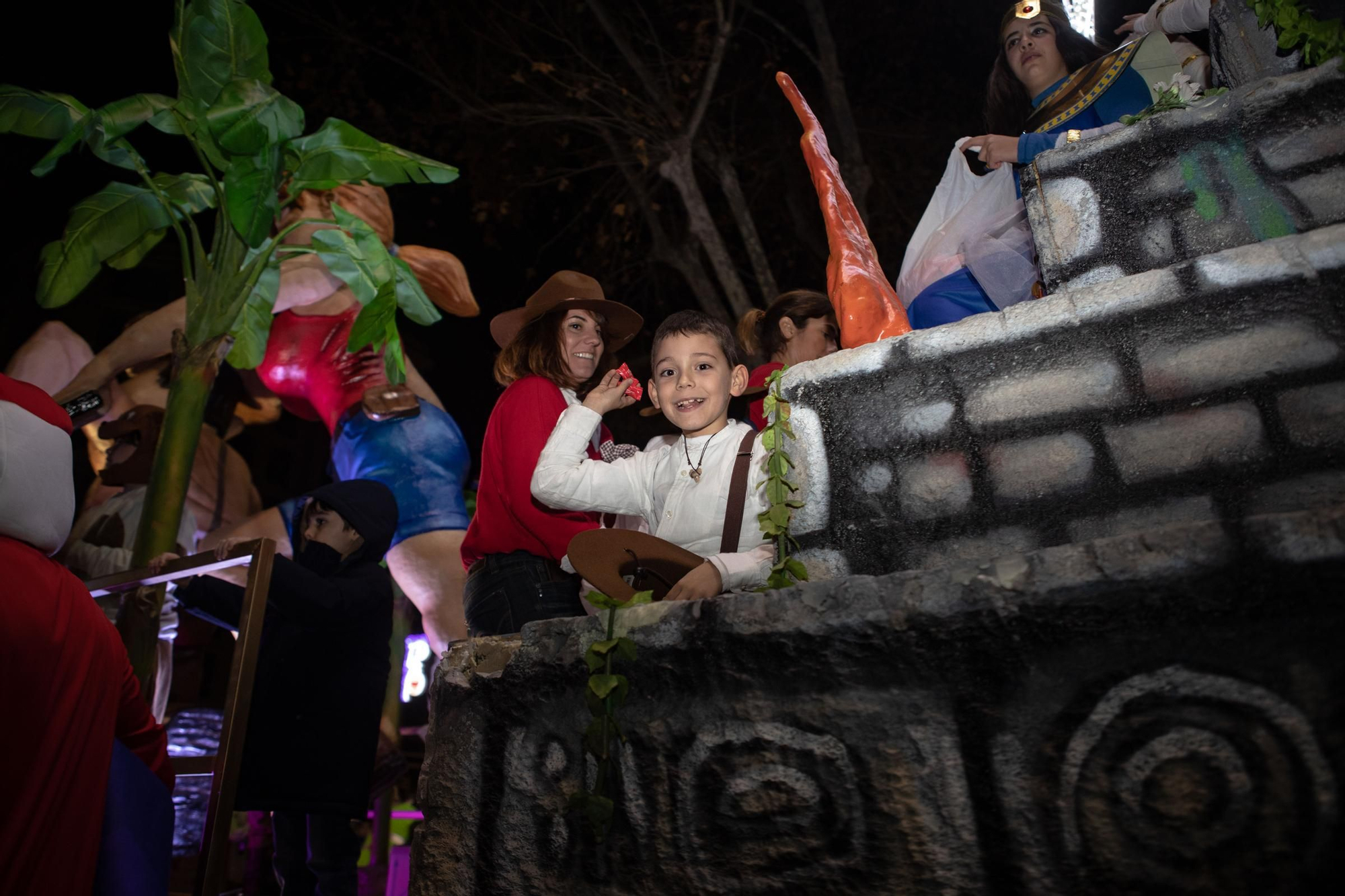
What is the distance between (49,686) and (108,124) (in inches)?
123

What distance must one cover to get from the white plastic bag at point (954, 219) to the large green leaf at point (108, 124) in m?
3.57

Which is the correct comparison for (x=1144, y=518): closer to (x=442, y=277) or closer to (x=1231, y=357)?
(x=1231, y=357)

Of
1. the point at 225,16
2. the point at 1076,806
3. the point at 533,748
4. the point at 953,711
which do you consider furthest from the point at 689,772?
the point at 225,16

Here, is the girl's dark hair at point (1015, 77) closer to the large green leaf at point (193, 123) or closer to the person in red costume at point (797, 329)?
the person in red costume at point (797, 329)

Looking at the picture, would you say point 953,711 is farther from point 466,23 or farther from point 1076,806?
point 466,23

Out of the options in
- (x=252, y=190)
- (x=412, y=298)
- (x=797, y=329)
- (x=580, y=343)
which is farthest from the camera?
(x=412, y=298)

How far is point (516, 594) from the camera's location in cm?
255

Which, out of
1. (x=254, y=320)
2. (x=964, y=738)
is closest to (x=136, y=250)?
(x=254, y=320)

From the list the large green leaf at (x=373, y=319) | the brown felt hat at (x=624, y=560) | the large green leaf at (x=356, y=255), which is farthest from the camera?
the large green leaf at (x=356, y=255)

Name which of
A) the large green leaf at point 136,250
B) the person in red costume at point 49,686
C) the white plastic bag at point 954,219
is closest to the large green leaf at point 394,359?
the large green leaf at point 136,250

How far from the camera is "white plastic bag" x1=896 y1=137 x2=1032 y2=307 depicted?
286cm

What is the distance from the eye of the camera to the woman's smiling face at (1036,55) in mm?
2967

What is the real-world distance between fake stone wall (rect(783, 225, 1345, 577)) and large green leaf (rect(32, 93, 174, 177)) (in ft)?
12.4

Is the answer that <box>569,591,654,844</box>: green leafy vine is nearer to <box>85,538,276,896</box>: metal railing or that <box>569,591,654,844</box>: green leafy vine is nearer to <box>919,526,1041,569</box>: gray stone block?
<box>919,526,1041,569</box>: gray stone block
